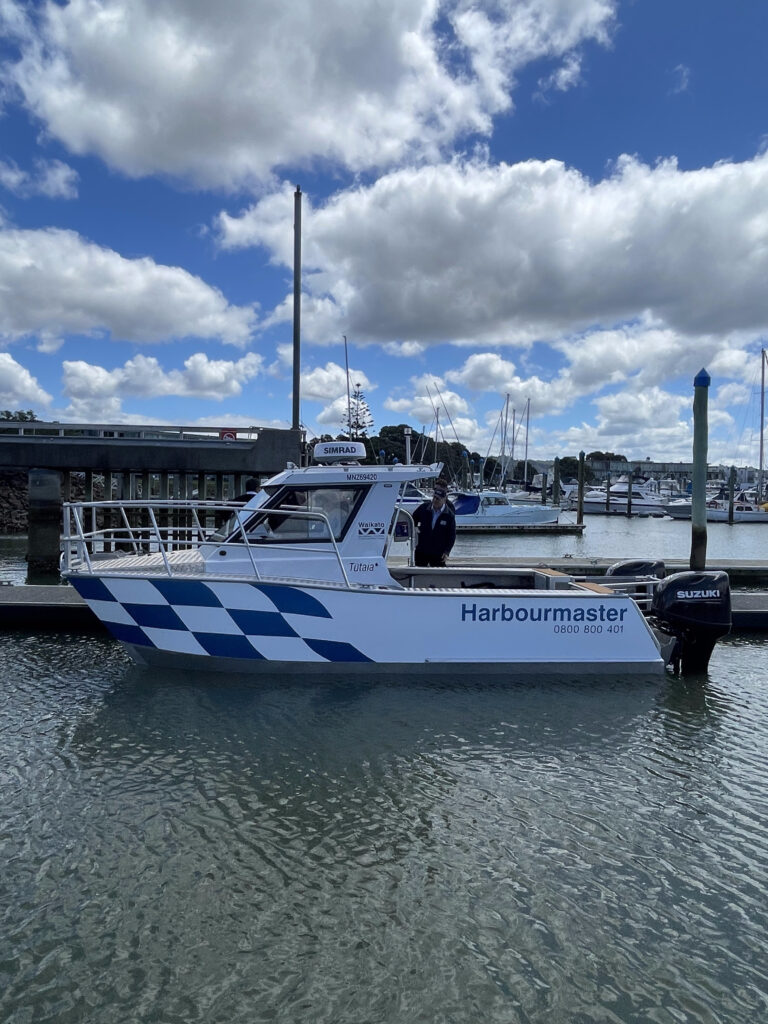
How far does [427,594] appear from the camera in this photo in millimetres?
8164

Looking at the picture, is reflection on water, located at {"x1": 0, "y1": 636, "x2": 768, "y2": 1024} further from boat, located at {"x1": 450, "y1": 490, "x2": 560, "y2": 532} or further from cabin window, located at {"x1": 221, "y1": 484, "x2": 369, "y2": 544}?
boat, located at {"x1": 450, "y1": 490, "x2": 560, "y2": 532}

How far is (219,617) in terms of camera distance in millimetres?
8062

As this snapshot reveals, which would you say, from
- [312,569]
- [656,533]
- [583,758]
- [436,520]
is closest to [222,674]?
[312,569]

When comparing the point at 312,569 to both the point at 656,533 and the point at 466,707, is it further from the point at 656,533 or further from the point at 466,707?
the point at 656,533

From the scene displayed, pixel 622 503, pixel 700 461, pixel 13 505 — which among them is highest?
pixel 700 461

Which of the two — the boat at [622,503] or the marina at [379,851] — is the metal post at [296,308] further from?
A: the boat at [622,503]

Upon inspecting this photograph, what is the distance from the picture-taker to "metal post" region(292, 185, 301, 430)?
13.1 meters

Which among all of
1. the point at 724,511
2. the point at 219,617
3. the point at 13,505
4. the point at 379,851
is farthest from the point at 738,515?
the point at 379,851

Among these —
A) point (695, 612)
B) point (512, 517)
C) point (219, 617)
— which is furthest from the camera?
point (512, 517)

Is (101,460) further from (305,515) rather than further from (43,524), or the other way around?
(305,515)

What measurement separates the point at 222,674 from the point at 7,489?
32.6m

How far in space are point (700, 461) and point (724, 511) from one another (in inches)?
1825

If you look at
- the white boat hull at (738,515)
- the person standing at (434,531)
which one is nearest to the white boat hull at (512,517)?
the white boat hull at (738,515)

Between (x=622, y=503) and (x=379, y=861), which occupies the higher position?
(x=622, y=503)
